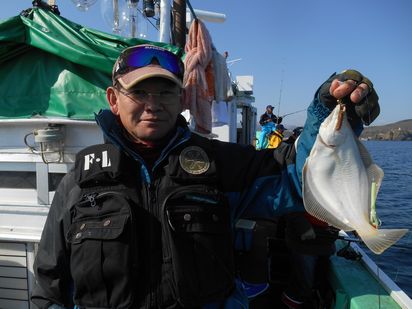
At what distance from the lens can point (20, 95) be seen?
3.44m

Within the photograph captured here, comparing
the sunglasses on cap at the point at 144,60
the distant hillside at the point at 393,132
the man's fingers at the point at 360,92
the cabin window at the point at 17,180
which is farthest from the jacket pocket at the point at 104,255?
the distant hillside at the point at 393,132

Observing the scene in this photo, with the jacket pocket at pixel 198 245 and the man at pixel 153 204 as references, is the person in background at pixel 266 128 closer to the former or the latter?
the man at pixel 153 204

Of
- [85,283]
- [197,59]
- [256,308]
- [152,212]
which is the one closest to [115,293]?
[85,283]

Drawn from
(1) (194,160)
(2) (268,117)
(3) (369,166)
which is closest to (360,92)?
(3) (369,166)

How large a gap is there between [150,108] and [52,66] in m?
2.18

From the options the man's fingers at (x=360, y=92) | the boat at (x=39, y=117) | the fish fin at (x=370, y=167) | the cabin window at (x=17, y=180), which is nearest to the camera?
the man's fingers at (x=360, y=92)

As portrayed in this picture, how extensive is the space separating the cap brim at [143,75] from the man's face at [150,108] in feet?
0.09

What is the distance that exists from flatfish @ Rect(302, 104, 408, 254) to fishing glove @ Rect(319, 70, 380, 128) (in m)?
0.09

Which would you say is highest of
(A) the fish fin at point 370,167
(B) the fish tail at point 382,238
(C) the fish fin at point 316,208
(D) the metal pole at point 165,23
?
(D) the metal pole at point 165,23

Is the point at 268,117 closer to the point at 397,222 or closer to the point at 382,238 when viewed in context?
the point at 397,222

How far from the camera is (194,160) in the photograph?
1896 mm

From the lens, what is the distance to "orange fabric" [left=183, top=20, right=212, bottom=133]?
12.4 ft

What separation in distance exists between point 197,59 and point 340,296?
9.22ft

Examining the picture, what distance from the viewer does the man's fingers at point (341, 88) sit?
5.53 feet
